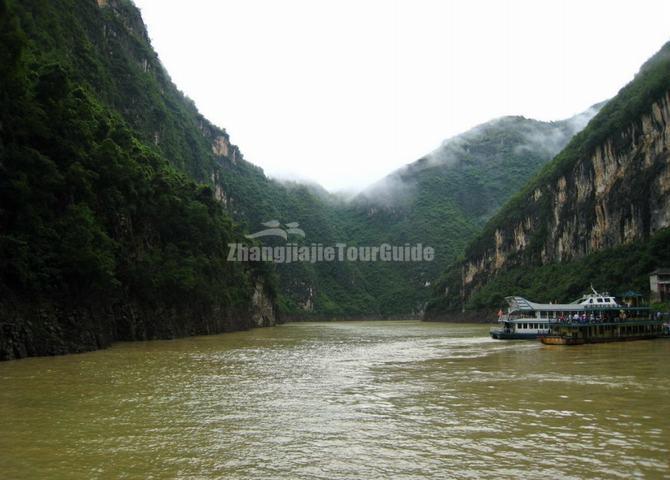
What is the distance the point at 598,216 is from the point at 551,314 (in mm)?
48133

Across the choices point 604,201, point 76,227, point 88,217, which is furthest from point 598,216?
point 76,227

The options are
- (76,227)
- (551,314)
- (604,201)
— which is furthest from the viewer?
(604,201)

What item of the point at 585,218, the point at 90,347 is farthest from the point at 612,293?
the point at 90,347

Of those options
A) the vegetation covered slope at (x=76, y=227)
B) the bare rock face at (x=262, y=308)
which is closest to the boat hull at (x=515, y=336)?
the vegetation covered slope at (x=76, y=227)

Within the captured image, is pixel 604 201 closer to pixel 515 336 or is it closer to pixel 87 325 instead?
pixel 515 336

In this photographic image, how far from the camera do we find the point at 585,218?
110562 mm

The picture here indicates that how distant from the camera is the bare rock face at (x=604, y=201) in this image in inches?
3482

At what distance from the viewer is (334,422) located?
16.7 meters

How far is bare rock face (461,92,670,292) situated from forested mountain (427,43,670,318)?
176 mm

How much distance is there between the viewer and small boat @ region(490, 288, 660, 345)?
55656 mm

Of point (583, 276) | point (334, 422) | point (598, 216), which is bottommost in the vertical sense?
point (334, 422)

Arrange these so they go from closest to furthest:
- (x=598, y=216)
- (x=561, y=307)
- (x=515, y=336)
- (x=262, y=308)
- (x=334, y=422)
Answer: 1. (x=334, y=422)
2. (x=561, y=307)
3. (x=515, y=336)
4. (x=598, y=216)
5. (x=262, y=308)

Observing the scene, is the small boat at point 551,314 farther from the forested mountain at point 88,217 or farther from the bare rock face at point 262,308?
the bare rock face at point 262,308

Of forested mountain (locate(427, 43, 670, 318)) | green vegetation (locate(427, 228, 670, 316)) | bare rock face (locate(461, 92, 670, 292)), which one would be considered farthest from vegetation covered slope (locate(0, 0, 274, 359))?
bare rock face (locate(461, 92, 670, 292))
